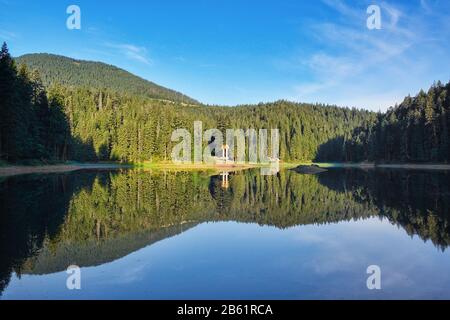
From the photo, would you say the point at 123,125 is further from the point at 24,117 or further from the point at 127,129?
the point at 24,117

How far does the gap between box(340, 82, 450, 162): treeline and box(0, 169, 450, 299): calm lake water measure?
7531 centimetres

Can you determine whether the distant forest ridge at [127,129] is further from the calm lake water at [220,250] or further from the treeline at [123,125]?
the calm lake water at [220,250]

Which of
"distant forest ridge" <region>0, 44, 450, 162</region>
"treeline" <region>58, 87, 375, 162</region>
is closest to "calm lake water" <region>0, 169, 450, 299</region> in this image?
"distant forest ridge" <region>0, 44, 450, 162</region>

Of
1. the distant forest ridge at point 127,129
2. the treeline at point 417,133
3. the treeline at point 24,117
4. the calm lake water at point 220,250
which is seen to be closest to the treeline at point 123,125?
the distant forest ridge at point 127,129

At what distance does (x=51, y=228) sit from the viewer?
15461mm

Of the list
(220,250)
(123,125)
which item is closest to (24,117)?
(220,250)

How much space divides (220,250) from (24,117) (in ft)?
167

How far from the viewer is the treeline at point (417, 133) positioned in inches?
3506

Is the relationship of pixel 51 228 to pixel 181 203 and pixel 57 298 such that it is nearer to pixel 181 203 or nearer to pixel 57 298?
pixel 57 298

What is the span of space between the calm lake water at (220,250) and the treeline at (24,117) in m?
30.0

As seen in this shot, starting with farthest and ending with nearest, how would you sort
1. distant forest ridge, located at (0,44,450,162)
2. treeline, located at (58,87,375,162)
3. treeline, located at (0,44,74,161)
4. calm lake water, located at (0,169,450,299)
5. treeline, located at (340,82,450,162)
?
treeline, located at (58,87,375,162)
treeline, located at (340,82,450,162)
distant forest ridge, located at (0,44,450,162)
treeline, located at (0,44,74,161)
calm lake water, located at (0,169,450,299)

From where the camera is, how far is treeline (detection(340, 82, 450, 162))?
89.1m

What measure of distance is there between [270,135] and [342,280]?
165 metres

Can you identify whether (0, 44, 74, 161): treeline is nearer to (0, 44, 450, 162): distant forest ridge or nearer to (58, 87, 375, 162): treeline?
(0, 44, 450, 162): distant forest ridge
